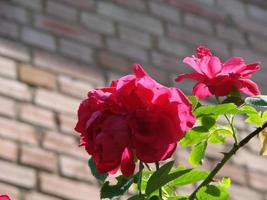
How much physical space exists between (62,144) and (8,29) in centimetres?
45

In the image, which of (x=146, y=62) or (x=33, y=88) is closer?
(x=33, y=88)

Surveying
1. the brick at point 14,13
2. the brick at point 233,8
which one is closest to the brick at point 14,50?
the brick at point 14,13

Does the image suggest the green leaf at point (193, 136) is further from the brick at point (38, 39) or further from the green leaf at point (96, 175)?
the brick at point (38, 39)

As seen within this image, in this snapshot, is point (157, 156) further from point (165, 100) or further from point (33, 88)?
point (33, 88)

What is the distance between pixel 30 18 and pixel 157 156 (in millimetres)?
1759

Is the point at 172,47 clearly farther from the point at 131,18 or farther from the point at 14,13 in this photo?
the point at 14,13

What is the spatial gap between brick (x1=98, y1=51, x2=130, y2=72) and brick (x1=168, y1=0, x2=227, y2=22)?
0.45 m

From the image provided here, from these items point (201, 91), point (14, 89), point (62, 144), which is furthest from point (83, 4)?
point (201, 91)

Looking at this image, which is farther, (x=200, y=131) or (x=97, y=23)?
(x=97, y=23)

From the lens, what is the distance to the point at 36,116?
218 cm

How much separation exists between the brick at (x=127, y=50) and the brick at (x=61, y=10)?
16cm

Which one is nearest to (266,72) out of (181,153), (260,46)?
(260,46)

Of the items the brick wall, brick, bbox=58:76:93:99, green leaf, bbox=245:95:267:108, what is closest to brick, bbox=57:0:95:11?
the brick wall

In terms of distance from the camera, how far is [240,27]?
9.56ft
